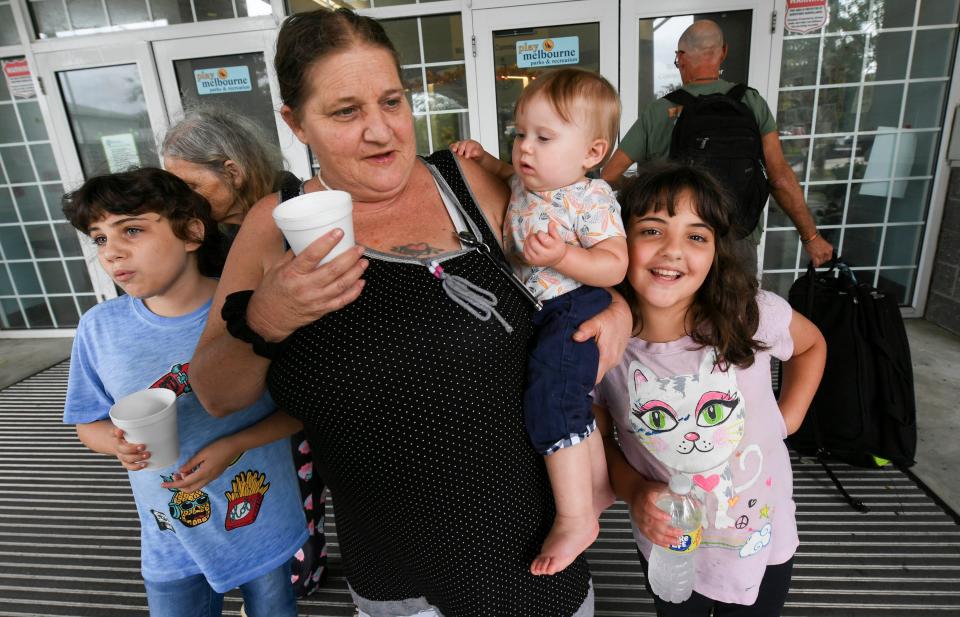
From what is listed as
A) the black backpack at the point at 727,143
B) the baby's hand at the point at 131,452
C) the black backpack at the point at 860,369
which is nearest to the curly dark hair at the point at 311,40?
the baby's hand at the point at 131,452

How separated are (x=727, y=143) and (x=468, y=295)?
6.92 feet

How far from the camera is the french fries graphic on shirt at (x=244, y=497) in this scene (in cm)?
133

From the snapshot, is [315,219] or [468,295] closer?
[315,219]

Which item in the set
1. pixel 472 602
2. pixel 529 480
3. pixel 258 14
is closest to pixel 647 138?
pixel 529 480

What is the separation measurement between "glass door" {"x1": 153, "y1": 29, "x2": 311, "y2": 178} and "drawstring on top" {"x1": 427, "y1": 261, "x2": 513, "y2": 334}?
3974 millimetres

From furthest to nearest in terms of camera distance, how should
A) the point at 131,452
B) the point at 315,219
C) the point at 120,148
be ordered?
the point at 120,148, the point at 131,452, the point at 315,219

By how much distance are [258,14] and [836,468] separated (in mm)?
5018

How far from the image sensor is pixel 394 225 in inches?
40.0

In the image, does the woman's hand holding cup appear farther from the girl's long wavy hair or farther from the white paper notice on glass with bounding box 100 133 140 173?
the white paper notice on glass with bounding box 100 133 140 173

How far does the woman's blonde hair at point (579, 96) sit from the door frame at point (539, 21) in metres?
3.19

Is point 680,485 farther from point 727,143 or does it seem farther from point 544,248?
point 727,143

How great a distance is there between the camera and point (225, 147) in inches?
65.2

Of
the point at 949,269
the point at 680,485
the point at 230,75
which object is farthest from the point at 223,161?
the point at 949,269

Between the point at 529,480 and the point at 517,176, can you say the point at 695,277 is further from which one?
the point at 529,480
